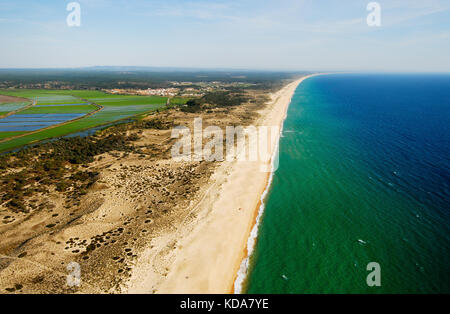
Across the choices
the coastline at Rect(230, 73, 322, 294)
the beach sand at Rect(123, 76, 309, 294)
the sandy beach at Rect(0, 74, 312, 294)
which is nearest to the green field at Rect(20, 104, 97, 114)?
the sandy beach at Rect(0, 74, 312, 294)

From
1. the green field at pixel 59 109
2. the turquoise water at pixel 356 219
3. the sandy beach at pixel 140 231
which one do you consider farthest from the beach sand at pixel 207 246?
the green field at pixel 59 109

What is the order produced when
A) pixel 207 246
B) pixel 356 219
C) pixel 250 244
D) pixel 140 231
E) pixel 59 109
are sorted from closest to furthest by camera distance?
pixel 207 246 < pixel 250 244 < pixel 140 231 < pixel 356 219 < pixel 59 109

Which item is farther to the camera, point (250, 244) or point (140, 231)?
point (140, 231)

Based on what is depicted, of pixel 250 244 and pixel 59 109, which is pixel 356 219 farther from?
pixel 59 109

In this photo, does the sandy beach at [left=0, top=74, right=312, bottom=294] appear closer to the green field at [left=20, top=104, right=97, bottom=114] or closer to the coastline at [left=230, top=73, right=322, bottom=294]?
the coastline at [left=230, top=73, right=322, bottom=294]

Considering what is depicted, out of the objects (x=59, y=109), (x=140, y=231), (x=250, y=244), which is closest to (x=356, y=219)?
(x=250, y=244)
